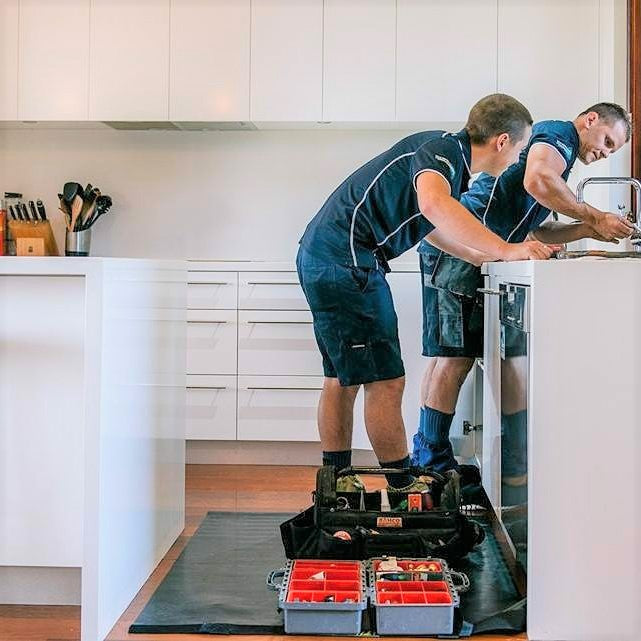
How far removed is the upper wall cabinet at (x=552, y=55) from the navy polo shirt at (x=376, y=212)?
1652 mm

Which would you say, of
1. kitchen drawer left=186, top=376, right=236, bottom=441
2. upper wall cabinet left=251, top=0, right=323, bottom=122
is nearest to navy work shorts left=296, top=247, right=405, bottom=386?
kitchen drawer left=186, top=376, right=236, bottom=441

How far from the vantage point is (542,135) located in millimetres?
2691

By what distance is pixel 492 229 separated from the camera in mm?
3055

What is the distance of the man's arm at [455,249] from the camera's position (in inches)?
111

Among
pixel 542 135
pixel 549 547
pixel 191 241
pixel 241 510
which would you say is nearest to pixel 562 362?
pixel 549 547

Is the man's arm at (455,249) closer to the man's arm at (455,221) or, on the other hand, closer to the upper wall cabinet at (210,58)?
the man's arm at (455,221)

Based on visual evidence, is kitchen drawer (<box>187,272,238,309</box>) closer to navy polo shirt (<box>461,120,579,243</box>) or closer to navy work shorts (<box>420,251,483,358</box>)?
navy work shorts (<box>420,251,483,358</box>)

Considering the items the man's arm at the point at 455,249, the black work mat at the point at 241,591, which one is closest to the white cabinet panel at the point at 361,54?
the man's arm at the point at 455,249

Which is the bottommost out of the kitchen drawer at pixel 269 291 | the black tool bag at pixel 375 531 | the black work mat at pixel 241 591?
the black work mat at pixel 241 591

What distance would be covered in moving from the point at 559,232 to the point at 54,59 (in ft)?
8.32

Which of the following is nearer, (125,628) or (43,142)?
(125,628)

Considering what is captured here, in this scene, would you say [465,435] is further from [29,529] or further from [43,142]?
[43,142]

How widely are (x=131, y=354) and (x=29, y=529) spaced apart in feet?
1.48

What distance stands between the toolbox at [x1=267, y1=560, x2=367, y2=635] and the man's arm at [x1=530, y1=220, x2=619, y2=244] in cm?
140
